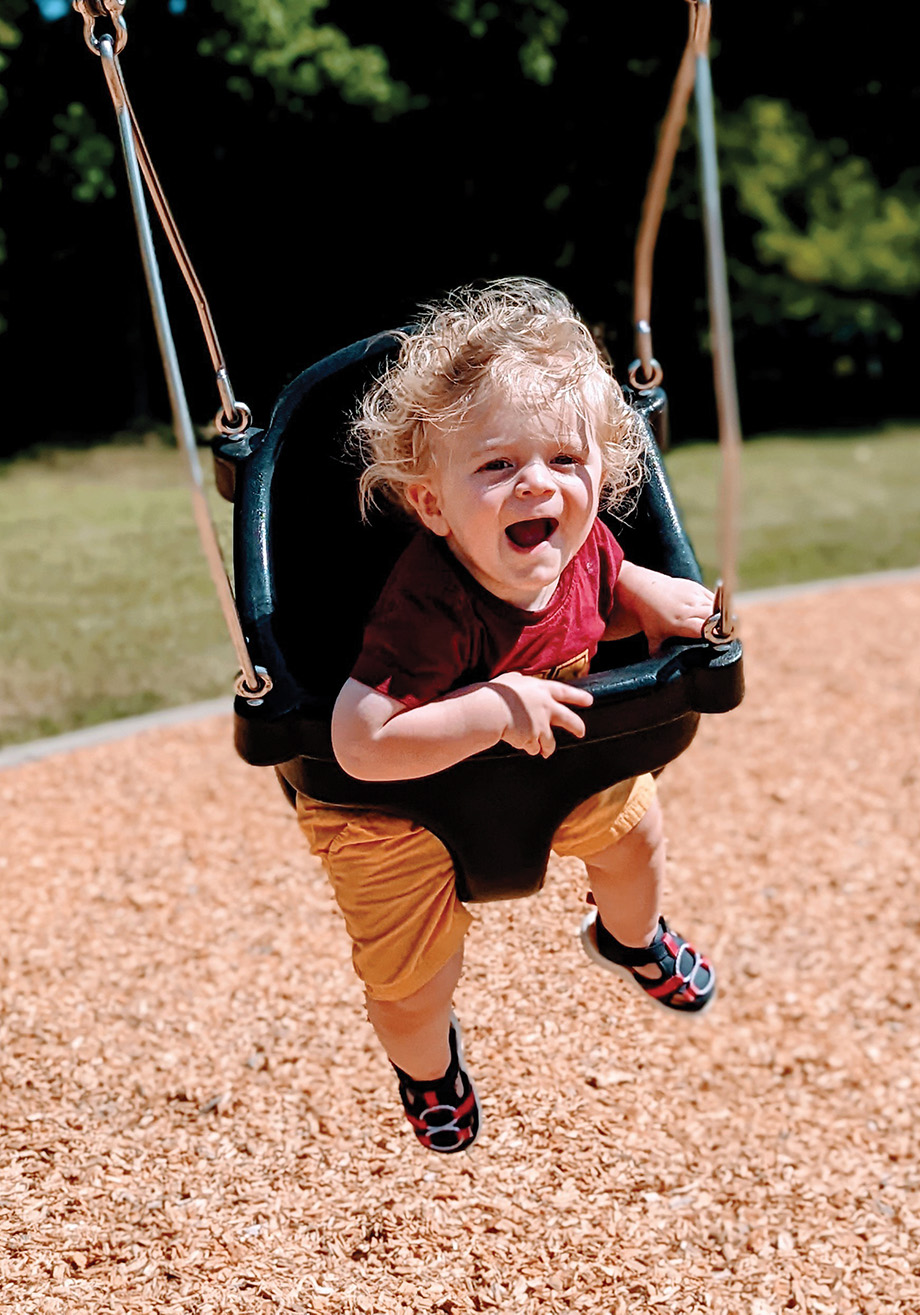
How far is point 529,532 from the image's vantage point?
1528 millimetres

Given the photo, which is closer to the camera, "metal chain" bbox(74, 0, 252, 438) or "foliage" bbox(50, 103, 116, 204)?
"metal chain" bbox(74, 0, 252, 438)

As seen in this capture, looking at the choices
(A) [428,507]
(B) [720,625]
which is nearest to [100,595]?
(A) [428,507]

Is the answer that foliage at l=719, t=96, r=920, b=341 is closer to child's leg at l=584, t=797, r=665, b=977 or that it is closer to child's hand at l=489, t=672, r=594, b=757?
child's leg at l=584, t=797, r=665, b=977

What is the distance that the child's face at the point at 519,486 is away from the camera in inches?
59.1

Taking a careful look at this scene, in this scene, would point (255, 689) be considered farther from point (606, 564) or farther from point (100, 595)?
point (100, 595)

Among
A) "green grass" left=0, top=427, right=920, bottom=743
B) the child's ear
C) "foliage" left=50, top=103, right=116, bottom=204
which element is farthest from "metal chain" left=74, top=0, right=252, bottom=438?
"foliage" left=50, top=103, right=116, bottom=204

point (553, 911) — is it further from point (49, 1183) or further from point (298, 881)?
point (49, 1183)

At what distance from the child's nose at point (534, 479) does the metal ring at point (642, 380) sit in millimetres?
596

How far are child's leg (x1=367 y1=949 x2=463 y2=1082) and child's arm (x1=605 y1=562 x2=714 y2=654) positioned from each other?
Answer: 52 cm

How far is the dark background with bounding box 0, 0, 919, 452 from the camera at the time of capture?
253cm

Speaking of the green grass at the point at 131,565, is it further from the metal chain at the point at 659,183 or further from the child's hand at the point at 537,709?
the child's hand at the point at 537,709

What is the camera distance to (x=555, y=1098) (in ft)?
7.70

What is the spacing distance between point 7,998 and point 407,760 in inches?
63.1

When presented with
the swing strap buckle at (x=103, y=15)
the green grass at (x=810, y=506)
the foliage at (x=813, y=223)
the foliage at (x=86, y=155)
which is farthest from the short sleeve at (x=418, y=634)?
the foliage at (x=813, y=223)
